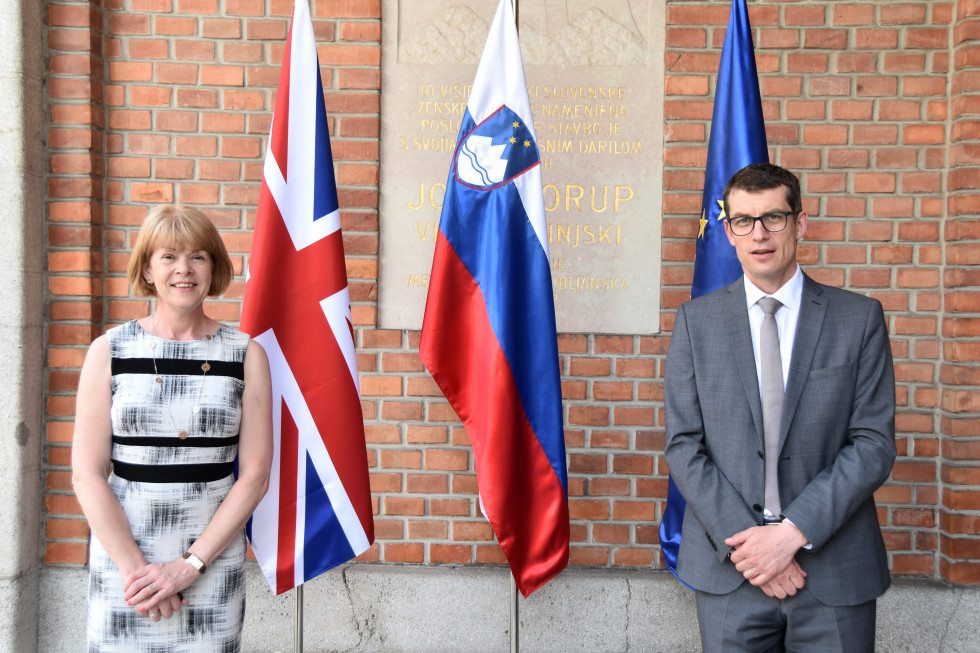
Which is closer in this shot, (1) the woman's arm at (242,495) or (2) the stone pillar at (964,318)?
(1) the woman's arm at (242,495)

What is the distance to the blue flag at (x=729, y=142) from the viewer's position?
2.66m

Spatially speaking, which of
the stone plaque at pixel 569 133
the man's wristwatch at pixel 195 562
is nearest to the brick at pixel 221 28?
the stone plaque at pixel 569 133

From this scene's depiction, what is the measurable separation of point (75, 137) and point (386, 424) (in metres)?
1.88

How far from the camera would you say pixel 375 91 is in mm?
3131

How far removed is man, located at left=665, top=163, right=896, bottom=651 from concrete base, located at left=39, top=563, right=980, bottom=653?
1.23 metres

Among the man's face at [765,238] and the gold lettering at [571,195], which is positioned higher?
the gold lettering at [571,195]

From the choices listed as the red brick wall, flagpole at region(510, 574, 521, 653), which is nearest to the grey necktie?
flagpole at region(510, 574, 521, 653)

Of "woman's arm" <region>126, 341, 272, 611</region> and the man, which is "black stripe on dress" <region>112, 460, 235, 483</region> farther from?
the man

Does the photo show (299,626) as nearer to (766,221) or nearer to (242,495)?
(242,495)

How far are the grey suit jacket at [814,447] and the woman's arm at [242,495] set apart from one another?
48.1 inches

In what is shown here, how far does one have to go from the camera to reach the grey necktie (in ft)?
6.03

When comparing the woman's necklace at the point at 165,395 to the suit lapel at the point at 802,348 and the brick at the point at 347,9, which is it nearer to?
the suit lapel at the point at 802,348

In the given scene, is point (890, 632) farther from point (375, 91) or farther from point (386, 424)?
point (375, 91)

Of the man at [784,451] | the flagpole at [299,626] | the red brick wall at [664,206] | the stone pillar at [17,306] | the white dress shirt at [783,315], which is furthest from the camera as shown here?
the red brick wall at [664,206]
